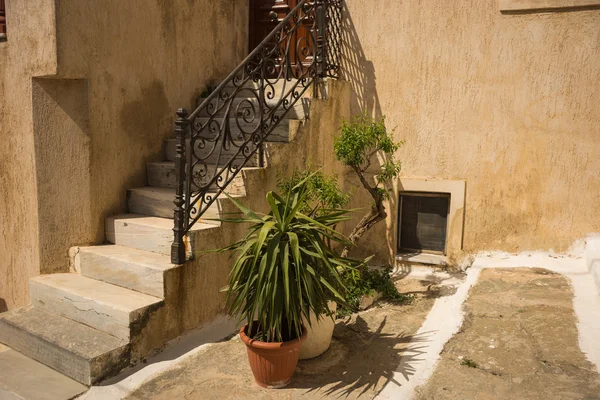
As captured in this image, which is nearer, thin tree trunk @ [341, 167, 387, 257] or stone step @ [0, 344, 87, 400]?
stone step @ [0, 344, 87, 400]

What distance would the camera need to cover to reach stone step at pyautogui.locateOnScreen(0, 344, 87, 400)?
362cm

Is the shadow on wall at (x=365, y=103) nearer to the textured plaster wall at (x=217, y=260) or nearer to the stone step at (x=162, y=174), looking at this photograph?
the textured plaster wall at (x=217, y=260)

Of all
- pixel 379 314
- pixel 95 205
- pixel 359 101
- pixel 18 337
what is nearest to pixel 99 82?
pixel 95 205

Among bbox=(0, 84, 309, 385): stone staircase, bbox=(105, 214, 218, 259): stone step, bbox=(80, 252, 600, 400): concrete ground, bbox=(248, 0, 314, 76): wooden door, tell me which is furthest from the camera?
bbox=(248, 0, 314, 76): wooden door

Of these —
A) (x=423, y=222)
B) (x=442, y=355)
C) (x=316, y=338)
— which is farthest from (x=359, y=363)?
(x=423, y=222)

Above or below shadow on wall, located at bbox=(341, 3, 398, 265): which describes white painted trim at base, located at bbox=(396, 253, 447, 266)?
below

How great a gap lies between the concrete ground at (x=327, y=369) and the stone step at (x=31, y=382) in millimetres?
499

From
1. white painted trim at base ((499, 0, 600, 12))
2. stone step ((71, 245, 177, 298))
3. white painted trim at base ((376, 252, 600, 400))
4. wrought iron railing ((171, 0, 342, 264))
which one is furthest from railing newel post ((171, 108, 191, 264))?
white painted trim at base ((499, 0, 600, 12))

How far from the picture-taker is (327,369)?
155 inches

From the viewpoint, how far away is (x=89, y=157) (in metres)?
4.95

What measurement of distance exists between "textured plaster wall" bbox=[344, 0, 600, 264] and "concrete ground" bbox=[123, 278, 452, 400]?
1.90 m

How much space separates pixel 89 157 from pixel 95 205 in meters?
0.47

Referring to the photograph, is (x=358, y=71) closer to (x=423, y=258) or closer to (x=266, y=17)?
(x=266, y=17)

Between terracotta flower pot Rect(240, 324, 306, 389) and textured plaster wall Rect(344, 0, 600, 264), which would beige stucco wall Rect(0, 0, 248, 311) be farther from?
textured plaster wall Rect(344, 0, 600, 264)
